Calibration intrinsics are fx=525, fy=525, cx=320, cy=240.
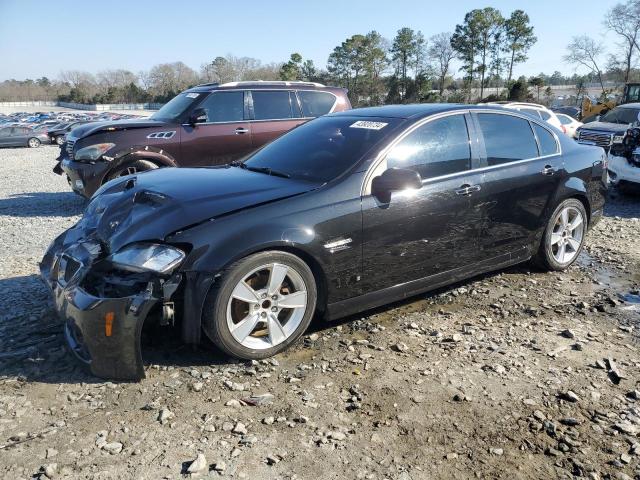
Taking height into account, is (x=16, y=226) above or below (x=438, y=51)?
below

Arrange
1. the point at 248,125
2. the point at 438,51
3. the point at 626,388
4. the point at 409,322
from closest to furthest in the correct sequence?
1. the point at 626,388
2. the point at 409,322
3. the point at 248,125
4. the point at 438,51

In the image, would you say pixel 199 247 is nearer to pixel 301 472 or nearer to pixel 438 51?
pixel 301 472

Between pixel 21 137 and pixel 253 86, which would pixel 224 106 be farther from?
pixel 21 137

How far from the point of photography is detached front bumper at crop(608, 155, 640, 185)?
9.06m

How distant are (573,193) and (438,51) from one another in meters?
59.9

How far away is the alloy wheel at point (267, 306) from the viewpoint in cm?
333

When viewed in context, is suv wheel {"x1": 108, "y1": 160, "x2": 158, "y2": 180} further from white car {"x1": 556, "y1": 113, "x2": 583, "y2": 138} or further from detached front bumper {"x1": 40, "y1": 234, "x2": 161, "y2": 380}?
white car {"x1": 556, "y1": 113, "x2": 583, "y2": 138}

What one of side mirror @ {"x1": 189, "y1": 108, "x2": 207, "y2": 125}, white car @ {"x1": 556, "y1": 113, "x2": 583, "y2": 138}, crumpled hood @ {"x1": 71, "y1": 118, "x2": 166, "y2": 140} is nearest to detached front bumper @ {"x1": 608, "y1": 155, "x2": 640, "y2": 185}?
white car @ {"x1": 556, "y1": 113, "x2": 583, "y2": 138}

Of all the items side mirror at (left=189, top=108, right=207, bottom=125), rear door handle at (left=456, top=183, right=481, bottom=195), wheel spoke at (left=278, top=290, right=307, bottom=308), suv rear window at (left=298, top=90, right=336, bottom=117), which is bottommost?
wheel spoke at (left=278, top=290, right=307, bottom=308)

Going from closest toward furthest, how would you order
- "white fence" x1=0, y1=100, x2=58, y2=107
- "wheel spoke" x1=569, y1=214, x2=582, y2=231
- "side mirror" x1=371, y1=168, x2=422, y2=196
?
1. "side mirror" x1=371, y1=168, x2=422, y2=196
2. "wheel spoke" x1=569, y1=214, x2=582, y2=231
3. "white fence" x1=0, y1=100, x2=58, y2=107

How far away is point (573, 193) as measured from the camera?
203 inches

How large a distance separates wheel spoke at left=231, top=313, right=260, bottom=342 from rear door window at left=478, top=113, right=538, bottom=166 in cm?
242

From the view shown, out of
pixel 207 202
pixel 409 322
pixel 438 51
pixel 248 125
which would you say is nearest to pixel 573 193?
pixel 409 322

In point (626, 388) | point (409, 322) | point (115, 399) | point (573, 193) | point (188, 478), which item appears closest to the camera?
point (188, 478)
